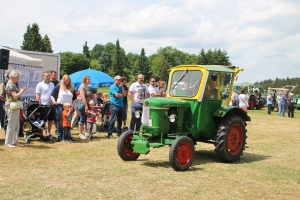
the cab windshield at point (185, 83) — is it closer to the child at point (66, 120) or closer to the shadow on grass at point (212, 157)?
the shadow on grass at point (212, 157)

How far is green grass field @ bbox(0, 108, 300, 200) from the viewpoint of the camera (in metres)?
5.04

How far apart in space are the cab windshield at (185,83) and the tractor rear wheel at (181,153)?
1.19 meters

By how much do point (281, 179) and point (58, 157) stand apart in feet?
14.3

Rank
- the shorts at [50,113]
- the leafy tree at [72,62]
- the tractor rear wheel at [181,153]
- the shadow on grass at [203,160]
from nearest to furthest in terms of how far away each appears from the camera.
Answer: the tractor rear wheel at [181,153] < the shadow on grass at [203,160] < the shorts at [50,113] < the leafy tree at [72,62]

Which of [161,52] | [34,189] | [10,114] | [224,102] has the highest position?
[161,52]

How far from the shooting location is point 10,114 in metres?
8.15

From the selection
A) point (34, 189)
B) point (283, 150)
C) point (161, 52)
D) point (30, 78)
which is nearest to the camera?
point (34, 189)

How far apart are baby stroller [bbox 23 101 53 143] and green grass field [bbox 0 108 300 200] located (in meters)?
0.41

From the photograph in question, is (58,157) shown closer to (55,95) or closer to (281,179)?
(55,95)

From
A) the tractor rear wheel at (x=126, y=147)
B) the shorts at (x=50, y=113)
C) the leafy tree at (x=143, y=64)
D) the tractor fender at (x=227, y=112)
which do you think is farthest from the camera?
the leafy tree at (x=143, y=64)

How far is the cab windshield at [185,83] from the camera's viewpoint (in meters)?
7.28

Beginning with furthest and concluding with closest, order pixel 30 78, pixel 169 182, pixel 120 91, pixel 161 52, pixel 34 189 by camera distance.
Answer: pixel 161 52 → pixel 30 78 → pixel 120 91 → pixel 169 182 → pixel 34 189

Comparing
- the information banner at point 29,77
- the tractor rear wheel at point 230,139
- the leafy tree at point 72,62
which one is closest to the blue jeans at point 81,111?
the information banner at point 29,77

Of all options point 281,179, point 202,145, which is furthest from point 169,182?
point 202,145
